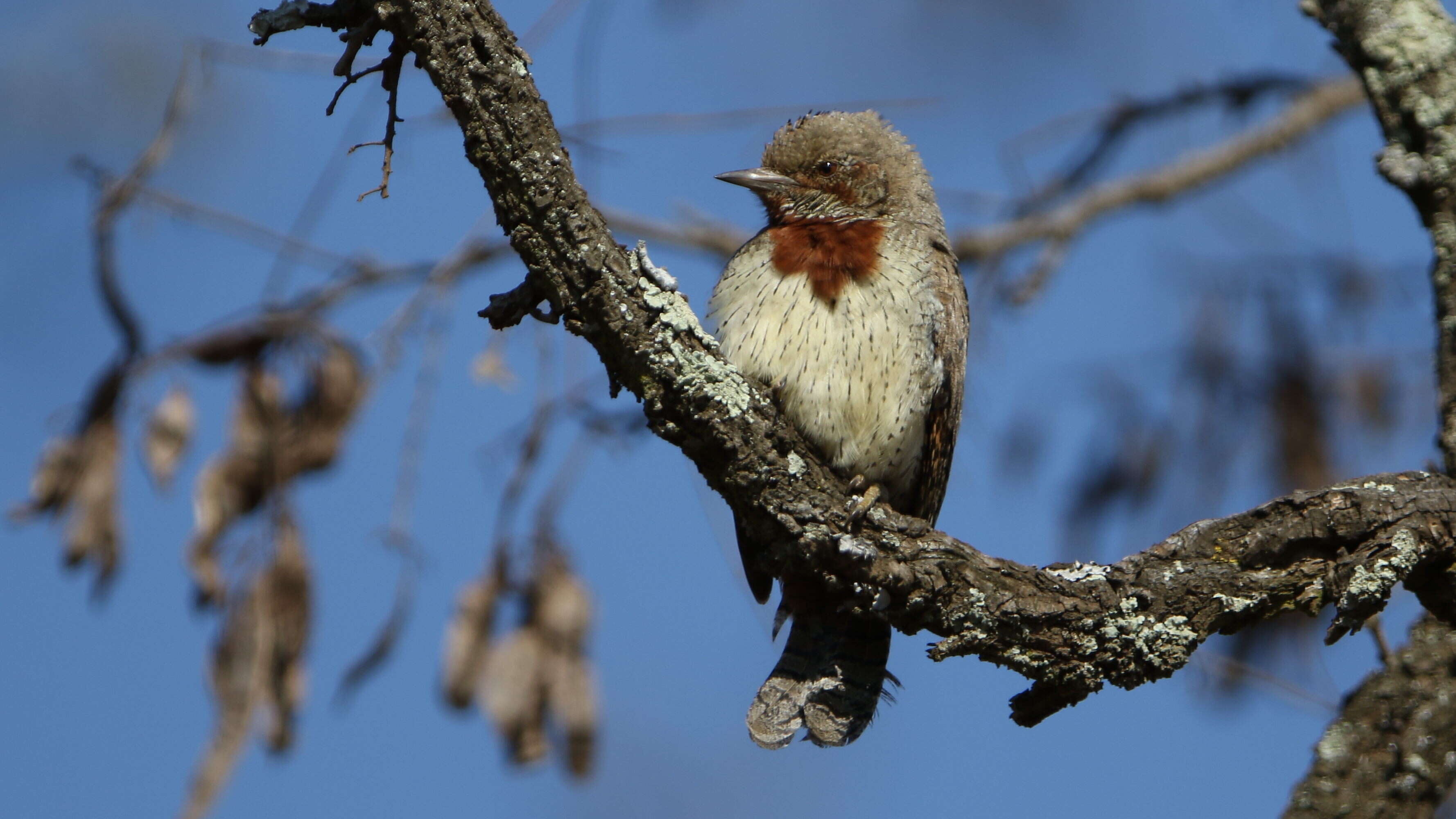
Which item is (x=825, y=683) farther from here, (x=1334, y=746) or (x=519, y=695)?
(x=519, y=695)

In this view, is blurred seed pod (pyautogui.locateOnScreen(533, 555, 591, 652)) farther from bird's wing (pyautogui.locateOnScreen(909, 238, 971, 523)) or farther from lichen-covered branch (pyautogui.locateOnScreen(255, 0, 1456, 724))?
lichen-covered branch (pyautogui.locateOnScreen(255, 0, 1456, 724))

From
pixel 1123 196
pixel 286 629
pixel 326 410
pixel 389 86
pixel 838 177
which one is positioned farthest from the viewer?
pixel 1123 196

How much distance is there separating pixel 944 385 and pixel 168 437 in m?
2.99

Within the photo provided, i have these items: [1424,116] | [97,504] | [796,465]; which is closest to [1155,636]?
[796,465]

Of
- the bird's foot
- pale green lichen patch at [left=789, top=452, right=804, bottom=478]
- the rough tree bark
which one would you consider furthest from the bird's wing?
the rough tree bark

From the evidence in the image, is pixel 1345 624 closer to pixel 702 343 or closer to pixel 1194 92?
pixel 702 343

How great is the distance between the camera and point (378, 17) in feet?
8.71

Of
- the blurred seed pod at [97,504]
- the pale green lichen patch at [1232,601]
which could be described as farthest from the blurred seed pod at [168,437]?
the pale green lichen patch at [1232,601]

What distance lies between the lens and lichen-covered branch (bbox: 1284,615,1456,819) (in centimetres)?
289

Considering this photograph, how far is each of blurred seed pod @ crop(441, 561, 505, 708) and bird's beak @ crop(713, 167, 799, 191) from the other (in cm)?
194

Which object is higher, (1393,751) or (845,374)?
(845,374)

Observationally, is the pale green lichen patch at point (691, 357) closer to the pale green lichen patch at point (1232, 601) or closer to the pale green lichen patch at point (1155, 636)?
the pale green lichen patch at point (1155, 636)

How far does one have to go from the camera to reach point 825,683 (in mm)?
3797

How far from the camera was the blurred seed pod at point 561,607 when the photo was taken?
206 inches
